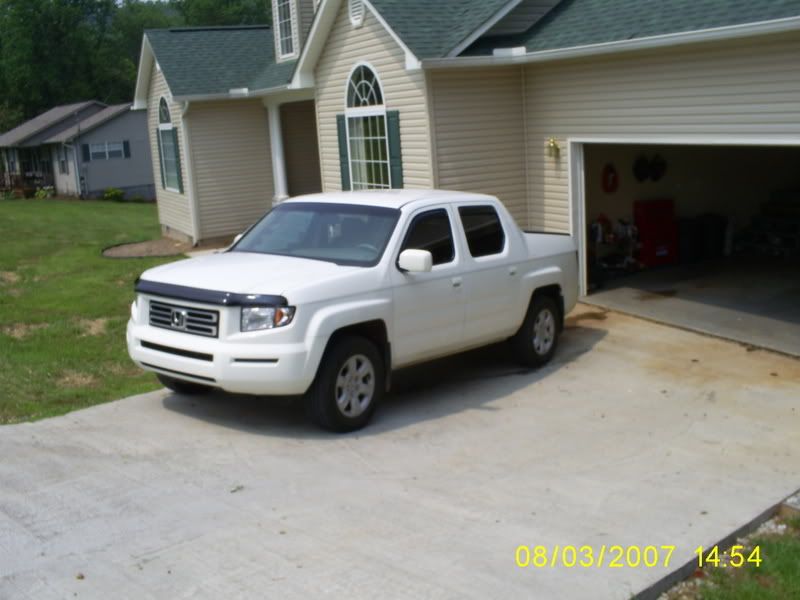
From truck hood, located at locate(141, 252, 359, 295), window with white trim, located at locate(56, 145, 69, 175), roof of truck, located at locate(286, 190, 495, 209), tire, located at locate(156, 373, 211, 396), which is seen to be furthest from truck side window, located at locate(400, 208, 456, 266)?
window with white trim, located at locate(56, 145, 69, 175)

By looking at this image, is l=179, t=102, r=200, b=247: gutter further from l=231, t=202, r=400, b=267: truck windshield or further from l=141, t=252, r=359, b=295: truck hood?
l=141, t=252, r=359, b=295: truck hood

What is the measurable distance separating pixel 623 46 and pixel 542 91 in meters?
2.25

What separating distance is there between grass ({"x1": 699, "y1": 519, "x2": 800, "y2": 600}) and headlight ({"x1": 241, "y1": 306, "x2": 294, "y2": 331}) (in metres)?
3.50

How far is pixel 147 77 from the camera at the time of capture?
22734 millimetres

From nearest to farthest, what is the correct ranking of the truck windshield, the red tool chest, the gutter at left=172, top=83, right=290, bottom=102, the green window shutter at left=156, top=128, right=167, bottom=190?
the truck windshield, the red tool chest, the gutter at left=172, top=83, right=290, bottom=102, the green window shutter at left=156, top=128, right=167, bottom=190

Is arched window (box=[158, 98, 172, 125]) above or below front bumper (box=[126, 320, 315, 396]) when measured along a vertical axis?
above

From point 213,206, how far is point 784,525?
1671 cm

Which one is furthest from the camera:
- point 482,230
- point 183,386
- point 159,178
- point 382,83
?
point 159,178

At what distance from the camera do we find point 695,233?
15398mm

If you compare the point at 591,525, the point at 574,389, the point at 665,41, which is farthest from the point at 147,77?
the point at 591,525

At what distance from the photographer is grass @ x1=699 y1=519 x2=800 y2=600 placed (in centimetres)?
510

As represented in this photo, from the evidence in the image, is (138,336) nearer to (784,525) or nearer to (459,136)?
(784,525)

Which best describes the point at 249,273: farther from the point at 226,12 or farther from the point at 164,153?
the point at 226,12
